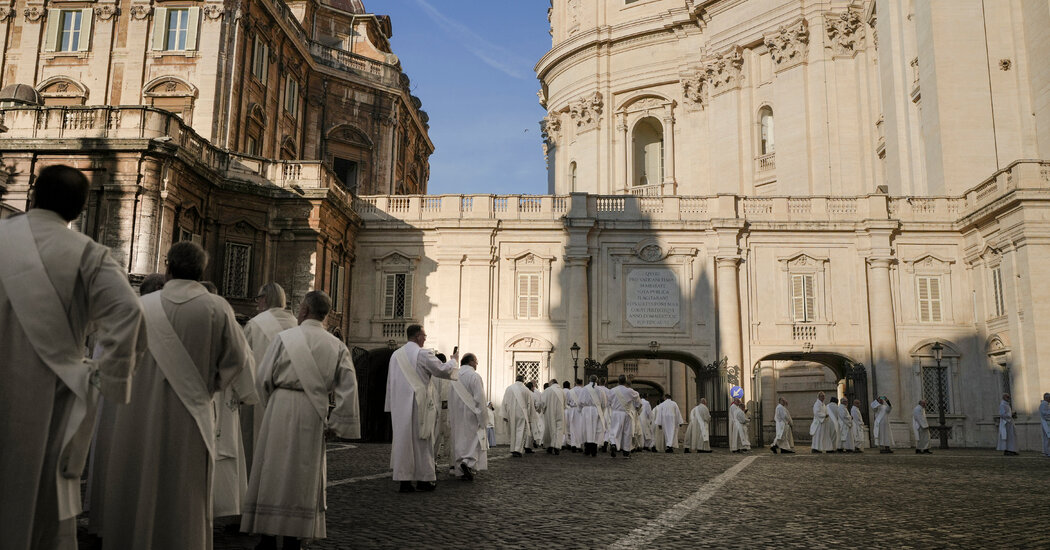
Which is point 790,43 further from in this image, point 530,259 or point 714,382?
point 714,382

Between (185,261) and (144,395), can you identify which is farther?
(185,261)

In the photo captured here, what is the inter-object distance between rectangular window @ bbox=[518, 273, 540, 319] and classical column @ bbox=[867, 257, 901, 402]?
35.6 feet

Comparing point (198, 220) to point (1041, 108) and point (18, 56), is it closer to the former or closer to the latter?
point (18, 56)

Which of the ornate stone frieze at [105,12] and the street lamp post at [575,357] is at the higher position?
the ornate stone frieze at [105,12]

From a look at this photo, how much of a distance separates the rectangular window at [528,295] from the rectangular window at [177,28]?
43.2ft

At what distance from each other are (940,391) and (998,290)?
141 inches

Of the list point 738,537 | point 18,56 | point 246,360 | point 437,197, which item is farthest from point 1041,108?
point 18,56

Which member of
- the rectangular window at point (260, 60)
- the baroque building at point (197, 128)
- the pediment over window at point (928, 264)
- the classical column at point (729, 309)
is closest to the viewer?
the baroque building at point (197, 128)

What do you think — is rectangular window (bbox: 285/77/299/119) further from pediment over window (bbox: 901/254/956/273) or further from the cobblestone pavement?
pediment over window (bbox: 901/254/956/273)

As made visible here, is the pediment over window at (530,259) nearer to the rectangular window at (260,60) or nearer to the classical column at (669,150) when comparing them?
the rectangular window at (260,60)

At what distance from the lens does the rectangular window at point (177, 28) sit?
89.0 ft

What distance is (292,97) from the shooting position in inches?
1296

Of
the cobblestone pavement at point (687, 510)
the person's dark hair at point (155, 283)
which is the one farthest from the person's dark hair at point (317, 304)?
the cobblestone pavement at point (687, 510)

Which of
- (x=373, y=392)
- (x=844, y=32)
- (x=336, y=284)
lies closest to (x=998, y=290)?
(x=844, y=32)
